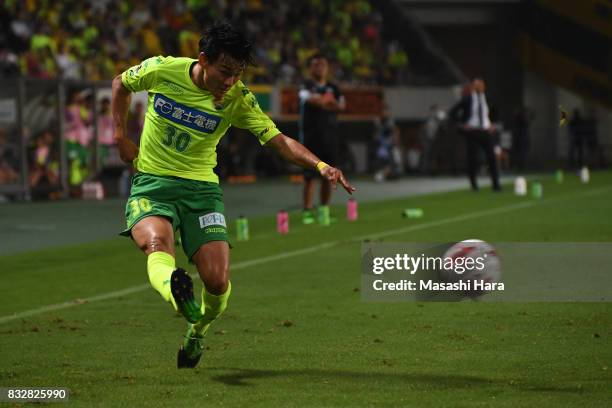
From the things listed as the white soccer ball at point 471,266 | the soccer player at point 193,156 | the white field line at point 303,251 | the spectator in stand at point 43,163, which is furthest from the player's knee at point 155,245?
the spectator in stand at point 43,163

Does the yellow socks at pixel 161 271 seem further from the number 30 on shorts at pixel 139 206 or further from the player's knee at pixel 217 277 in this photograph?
the number 30 on shorts at pixel 139 206

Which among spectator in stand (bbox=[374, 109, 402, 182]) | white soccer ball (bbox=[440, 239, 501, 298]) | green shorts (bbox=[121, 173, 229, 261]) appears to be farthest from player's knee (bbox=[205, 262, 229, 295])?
spectator in stand (bbox=[374, 109, 402, 182])

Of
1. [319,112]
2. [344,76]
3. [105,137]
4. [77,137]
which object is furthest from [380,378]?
[344,76]

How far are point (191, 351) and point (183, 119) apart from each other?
4.61 ft

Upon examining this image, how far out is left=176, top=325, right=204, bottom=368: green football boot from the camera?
27.3ft

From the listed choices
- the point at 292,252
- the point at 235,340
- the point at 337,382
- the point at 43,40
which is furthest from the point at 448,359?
the point at 43,40

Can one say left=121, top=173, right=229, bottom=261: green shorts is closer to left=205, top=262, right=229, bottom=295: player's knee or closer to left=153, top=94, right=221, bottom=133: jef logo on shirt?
left=205, top=262, right=229, bottom=295: player's knee

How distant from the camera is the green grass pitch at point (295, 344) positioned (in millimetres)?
7535

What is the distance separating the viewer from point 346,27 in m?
42.1

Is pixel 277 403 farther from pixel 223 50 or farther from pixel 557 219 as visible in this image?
pixel 557 219

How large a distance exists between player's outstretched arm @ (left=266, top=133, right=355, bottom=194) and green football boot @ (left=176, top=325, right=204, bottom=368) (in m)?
1.18

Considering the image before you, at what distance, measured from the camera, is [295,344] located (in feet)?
30.6

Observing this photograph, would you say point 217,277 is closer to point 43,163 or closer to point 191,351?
point 191,351

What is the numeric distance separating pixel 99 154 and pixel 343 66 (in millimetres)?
13675
